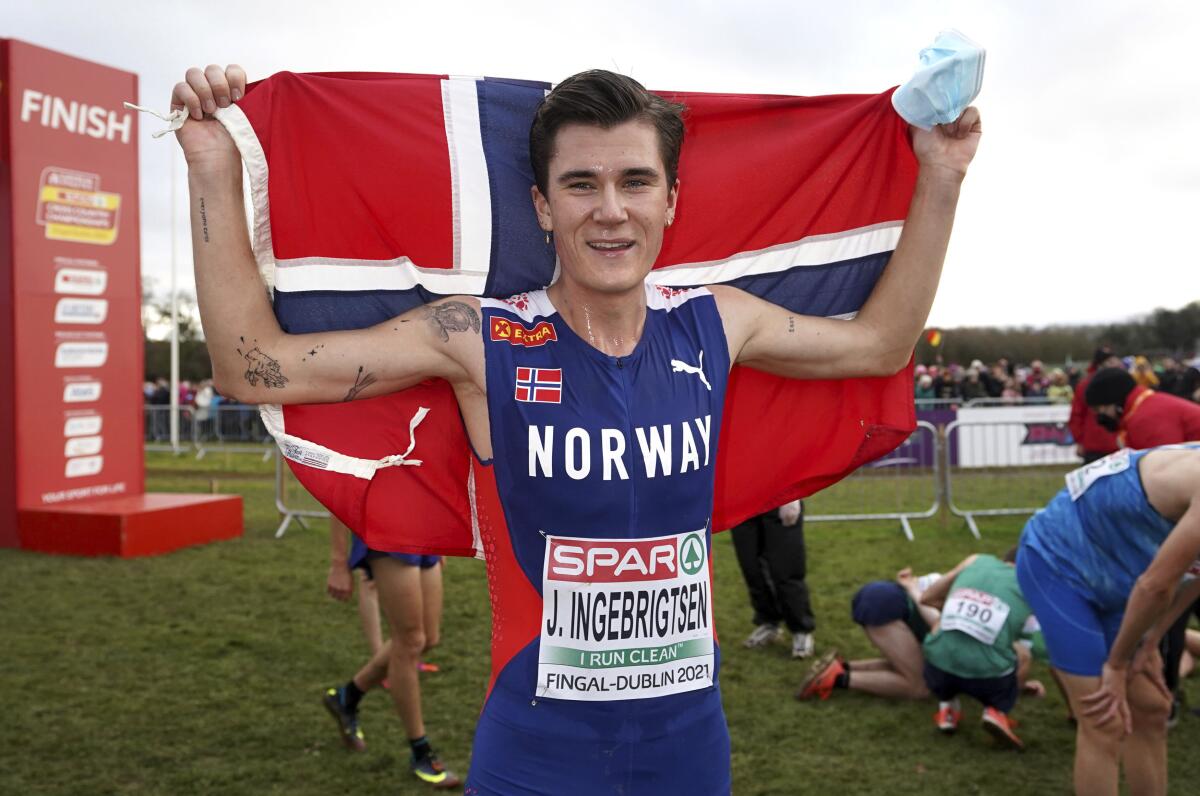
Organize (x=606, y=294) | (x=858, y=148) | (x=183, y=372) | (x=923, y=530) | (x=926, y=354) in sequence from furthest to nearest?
1. (x=926, y=354)
2. (x=183, y=372)
3. (x=923, y=530)
4. (x=858, y=148)
5. (x=606, y=294)

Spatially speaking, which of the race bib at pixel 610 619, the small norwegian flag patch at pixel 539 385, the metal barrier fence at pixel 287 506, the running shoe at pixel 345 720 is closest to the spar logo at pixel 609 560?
the race bib at pixel 610 619

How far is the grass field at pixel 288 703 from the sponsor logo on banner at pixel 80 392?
2.19 meters

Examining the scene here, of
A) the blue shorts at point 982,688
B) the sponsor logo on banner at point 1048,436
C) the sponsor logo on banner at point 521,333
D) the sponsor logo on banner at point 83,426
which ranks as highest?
the sponsor logo on banner at point 521,333

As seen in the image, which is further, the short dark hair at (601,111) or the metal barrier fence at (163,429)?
the metal barrier fence at (163,429)

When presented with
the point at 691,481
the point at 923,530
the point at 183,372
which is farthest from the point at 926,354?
the point at 691,481

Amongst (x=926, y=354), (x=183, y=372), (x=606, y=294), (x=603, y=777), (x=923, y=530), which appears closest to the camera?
(x=603, y=777)

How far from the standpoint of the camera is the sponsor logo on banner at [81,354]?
11.6 meters

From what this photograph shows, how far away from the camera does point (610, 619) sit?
231 cm

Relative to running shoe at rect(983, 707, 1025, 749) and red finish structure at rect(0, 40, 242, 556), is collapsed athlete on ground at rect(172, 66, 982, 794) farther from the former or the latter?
red finish structure at rect(0, 40, 242, 556)

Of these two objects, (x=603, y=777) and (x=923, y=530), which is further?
(x=923, y=530)

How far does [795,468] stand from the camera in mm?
3002

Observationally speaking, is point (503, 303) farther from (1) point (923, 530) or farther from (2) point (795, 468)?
(1) point (923, 530)

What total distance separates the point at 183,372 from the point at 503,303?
141 ft

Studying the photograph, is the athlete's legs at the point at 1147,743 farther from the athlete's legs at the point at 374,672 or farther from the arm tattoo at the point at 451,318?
the athlete's legs at the point at 374,672
